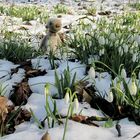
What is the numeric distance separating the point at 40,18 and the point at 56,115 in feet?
19.6

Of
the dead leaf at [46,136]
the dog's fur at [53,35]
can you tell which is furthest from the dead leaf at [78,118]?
the dog's fur at [53,35]

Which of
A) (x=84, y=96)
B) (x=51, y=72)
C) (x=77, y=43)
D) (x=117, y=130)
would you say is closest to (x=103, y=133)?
(x=117, y=130)

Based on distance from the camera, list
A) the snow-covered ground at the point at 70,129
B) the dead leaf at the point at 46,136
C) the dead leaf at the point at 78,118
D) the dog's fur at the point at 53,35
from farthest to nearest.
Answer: the dog's fur at the point at 53,35, the dead leaf at the point at 78,118, the snow-covered ground at the point at 70,129, the dead leaf at the point at 46,136

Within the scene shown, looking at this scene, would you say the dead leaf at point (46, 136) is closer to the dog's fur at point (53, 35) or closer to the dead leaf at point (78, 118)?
the dead leaf at point (78, 118)

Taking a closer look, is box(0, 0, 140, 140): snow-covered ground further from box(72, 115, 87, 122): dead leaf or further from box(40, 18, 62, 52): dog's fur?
box(40, 18, 62, 52): dog's fur

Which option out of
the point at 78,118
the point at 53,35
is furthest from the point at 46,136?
the point at 53,35

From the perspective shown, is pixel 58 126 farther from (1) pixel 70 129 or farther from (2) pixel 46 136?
(2) pixel 46 136

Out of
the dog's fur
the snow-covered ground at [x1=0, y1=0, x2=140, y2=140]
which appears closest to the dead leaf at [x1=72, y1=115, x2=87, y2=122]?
the snow-covered ground at [x1=0, y1=0, x2=140, y2=140]

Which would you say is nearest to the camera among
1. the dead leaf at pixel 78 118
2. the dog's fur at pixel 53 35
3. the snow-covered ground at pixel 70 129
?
the snow-covered ground at pixel 70 129

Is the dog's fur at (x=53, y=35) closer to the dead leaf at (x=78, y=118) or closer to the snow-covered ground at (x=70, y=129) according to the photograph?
the snow-covered ground at (x=70, y=129)

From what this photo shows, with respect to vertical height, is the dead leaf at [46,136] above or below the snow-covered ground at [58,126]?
above

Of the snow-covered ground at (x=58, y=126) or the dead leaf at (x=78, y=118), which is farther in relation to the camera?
the dead leaf at (x=78, y=118)

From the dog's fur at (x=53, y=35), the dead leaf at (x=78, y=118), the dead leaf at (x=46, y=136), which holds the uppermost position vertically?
the dead leaf at (x=46, y=136)

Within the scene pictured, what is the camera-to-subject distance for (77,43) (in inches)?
195
